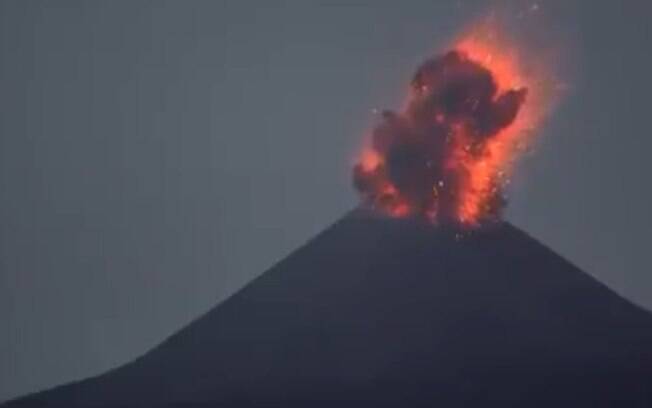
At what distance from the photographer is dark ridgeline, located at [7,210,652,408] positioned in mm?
59562

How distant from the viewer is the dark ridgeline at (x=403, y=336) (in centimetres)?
5956

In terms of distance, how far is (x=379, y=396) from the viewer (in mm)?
58375

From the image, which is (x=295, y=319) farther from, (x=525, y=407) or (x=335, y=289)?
(x=525, y=407)

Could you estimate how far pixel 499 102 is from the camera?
73.6 metres

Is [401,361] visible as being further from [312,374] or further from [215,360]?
[215,360]

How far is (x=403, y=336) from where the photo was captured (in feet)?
218

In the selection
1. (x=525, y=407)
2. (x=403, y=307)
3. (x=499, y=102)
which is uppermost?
(x=499, y=102)

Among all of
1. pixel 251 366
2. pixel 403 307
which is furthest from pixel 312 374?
pixel 403 307

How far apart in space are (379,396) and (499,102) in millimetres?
23737

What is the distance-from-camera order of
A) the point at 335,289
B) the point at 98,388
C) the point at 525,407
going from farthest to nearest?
1. the point at 335,289
2. the point at 98,388
3. the point at 525,407

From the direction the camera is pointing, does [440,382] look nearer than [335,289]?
Yes

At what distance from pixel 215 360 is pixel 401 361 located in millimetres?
11621

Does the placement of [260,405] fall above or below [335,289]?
below

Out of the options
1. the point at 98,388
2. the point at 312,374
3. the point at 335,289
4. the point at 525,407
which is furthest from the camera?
the point at 335,289
